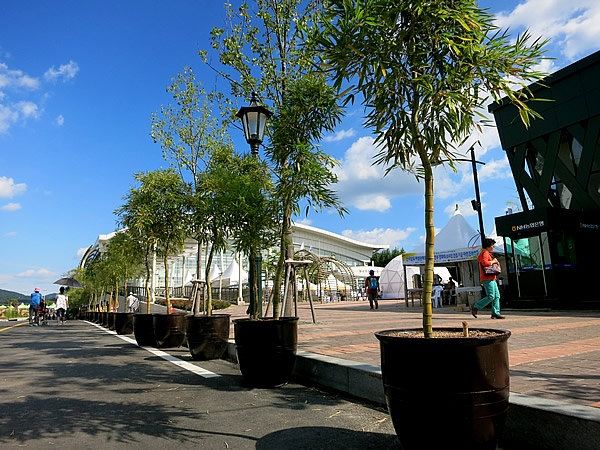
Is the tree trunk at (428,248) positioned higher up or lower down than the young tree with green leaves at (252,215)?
lower down

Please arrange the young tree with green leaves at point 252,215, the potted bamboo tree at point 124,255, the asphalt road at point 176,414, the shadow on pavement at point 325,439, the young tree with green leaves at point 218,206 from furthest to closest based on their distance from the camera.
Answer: the potted bamboo tree at point 124,255
the young tree with green leaves at point 218,206
the young tree with green leaves at point 252,215
the asphalt road at point 176,414
the shadow on pavement at point 325,439

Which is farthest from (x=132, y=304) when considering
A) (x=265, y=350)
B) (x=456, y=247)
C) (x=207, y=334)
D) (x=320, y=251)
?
(x=320, y=251)

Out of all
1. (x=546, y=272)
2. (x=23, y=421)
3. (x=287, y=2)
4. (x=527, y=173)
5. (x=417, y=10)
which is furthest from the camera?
(x=527, y=173)

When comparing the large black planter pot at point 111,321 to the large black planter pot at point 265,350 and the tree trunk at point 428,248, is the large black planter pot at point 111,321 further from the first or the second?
the tree trunk at point 428,248

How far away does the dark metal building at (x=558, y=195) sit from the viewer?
15.1 metres

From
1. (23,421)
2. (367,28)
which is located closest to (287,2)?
(367,28)

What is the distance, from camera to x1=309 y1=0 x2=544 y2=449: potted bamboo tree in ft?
7.99

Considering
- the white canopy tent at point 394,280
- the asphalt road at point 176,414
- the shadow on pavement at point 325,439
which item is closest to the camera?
the shadow on pavement at point 325,439

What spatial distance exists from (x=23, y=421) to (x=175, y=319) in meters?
5.41

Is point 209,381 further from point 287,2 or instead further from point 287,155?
point 287,2

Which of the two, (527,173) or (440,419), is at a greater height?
(527,173)

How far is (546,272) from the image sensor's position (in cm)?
1506

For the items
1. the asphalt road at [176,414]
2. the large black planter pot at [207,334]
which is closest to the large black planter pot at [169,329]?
the large black planter pot at [207,334]

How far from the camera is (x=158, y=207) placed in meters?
10.5
